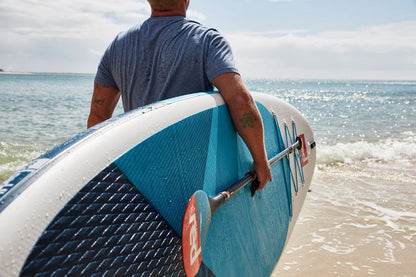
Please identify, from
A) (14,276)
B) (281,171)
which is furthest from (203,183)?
(281,171)

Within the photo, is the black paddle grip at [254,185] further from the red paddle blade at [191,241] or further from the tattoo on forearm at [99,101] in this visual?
the tattoo on forearm at [99,101]

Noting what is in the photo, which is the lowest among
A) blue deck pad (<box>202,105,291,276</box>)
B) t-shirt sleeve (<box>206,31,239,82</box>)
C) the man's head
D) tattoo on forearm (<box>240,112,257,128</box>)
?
blue deck pad (<box>202,105,291,276</box>)

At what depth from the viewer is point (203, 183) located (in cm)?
169

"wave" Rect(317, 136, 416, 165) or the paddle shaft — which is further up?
the paddle shaft

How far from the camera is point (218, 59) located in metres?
1.85

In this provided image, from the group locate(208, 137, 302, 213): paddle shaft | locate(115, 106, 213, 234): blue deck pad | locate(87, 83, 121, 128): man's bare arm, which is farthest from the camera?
locate(87, 83, 121, 128): man's bare arm

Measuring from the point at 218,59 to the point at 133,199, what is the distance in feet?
2.91

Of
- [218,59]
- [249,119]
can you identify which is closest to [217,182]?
[249,119]

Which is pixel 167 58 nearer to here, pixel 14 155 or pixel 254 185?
pixel 254 185

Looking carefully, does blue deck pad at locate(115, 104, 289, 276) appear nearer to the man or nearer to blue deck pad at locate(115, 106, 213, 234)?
blue deck pad at locate(115, 106, 213, 234)

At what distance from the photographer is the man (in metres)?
1.88

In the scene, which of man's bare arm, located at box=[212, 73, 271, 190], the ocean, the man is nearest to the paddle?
man's bare arm, located at box=[212, 73, 271, 190]

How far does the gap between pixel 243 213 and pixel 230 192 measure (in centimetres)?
27

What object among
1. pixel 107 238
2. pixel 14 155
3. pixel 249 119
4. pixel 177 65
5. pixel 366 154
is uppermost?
pixel 177 65
